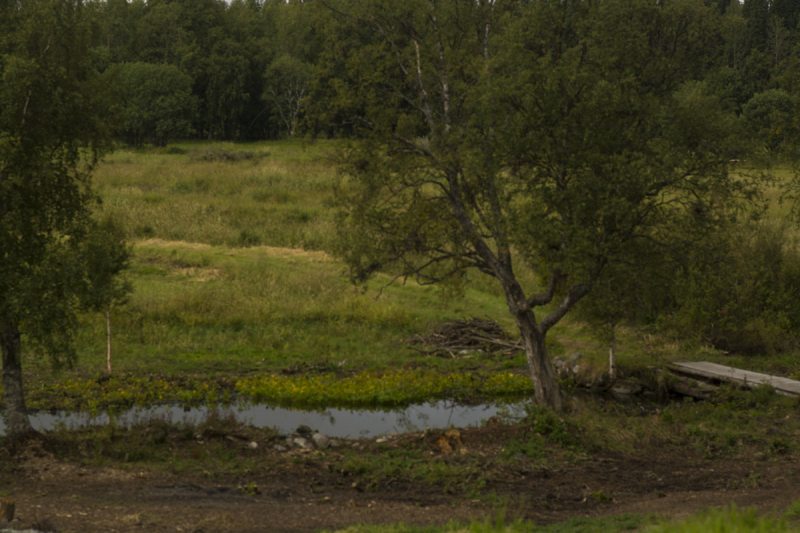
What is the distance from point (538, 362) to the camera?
15.6 m

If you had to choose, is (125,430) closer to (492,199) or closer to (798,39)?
(492,199)

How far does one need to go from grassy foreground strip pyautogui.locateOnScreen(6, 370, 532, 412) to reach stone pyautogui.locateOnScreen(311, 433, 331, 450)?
3.95 meters

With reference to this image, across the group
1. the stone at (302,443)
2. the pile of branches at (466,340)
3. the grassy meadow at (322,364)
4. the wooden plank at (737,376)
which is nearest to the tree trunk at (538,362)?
the grassy meadow at (322,364)

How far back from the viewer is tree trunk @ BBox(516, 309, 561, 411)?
15523mm

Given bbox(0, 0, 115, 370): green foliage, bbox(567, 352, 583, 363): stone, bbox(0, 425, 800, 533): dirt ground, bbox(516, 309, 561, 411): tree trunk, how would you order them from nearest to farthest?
bbox(0, 425, 800, 533): dirt ground < bbox(0, 0, 115, 370): green foliage < bbox(516, 309, 561, 411): tree trunk < bbox(567, 352, 583, 363): stone

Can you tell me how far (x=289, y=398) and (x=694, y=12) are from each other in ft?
45.7

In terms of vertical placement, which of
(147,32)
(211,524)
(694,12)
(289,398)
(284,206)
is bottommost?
(289,398)

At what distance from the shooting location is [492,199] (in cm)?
1519

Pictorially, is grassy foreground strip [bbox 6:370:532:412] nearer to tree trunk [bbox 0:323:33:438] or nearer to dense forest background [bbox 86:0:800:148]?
tree trunk [bbox 0:323:33:438]

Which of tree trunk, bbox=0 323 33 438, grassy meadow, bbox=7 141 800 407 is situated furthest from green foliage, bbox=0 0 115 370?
grassy meadow, bbox=7 141 800 407

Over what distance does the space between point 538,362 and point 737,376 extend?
7.75 meters

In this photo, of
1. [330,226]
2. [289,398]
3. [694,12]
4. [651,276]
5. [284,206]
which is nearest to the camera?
[694,12]

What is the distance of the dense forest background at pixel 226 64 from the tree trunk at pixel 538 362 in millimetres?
54324

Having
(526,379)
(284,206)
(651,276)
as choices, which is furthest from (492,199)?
(284,206)
